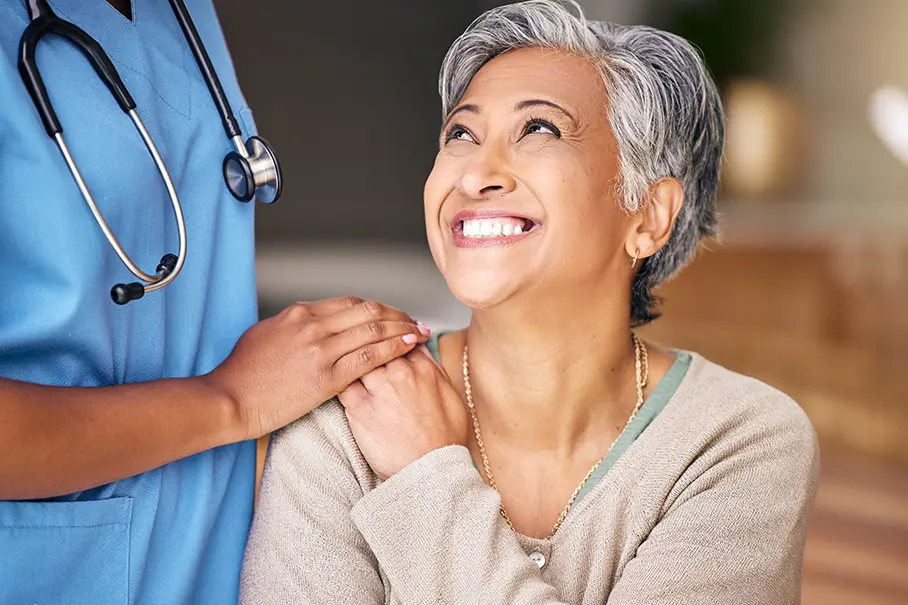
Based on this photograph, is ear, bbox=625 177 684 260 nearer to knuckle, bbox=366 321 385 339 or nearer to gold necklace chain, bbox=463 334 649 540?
gold necklace chain, bbox=463 334 649 540

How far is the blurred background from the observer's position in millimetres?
4145

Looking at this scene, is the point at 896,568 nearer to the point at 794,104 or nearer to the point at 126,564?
the point at 126,564

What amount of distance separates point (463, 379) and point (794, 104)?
639cm

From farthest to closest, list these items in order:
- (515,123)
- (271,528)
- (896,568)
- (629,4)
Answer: (629,4) < (896,568) < (515,123) < (271,528)

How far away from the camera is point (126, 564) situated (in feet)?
3.89

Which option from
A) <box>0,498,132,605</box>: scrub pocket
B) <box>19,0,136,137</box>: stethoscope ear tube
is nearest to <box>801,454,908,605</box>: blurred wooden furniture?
<box>0,498,132,605</box>: scrub pocket

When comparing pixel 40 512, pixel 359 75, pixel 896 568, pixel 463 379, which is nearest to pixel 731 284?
pixel 896 568

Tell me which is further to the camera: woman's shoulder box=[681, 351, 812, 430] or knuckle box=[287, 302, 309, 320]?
woman's shoulder box=[681, 351, 812, 430]

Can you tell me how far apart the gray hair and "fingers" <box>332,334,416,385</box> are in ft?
1.36

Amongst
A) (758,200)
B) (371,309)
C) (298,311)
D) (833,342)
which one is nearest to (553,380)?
(371,309)

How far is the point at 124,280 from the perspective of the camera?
1.19m

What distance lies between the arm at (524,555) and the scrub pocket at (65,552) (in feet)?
1.01

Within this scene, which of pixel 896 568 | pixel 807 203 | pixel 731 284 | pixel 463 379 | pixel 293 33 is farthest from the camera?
pixel 807 203

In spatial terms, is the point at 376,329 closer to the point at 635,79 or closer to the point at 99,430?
the point at 99,430
